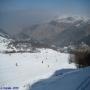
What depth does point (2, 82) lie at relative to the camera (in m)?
3.11

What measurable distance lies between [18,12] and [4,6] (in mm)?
214

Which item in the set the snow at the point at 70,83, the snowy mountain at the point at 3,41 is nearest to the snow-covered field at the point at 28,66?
the snowy mountain at the point at 3,41

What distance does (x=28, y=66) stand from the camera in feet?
11.0

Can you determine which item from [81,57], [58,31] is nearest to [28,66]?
[58,31]

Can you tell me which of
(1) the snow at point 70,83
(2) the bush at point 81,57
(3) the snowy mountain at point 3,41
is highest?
(3) the snowy mountain at point 3,41

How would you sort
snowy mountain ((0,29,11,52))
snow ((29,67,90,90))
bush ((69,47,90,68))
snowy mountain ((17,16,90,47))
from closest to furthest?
snow ((29,67,90,90)), snowy mountain ((0,29,11,52)), snowy mountain ((17,16,90,47)), bush ((69,47,90,68))

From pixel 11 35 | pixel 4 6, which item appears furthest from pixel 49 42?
pixel 4 6

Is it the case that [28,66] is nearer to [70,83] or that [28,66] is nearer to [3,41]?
[3,41]

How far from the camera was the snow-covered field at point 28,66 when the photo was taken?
10.4 feet

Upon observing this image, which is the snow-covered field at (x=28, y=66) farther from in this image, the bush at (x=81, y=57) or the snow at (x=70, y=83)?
the snow at (x=70, y=83)

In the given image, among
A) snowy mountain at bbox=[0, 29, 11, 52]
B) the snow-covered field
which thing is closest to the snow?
the snow-covered field

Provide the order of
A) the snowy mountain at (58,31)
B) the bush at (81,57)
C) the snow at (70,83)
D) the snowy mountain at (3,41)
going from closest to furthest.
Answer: the snow at (70,83) → the snowy mountain at (3,41) → the snowy mountain at (58,31) → the bush at (81,57)

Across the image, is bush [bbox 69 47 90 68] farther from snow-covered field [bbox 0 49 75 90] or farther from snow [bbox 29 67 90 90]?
snow [bbox 29 67 90 90]

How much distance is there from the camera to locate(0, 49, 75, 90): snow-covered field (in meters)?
3.17
